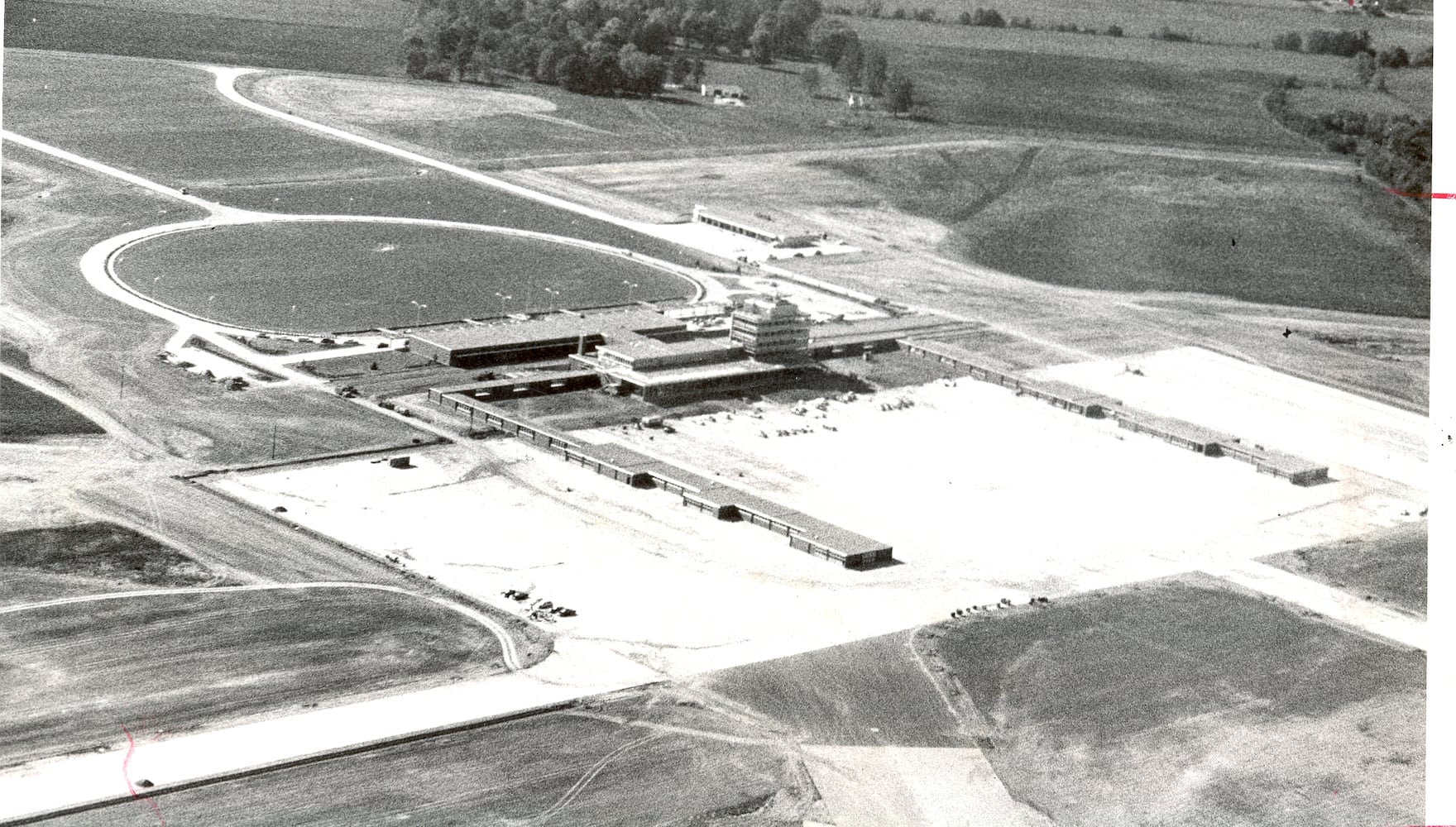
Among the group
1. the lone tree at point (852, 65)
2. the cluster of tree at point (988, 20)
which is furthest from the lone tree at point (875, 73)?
the cluster of tree at point (988, 20)

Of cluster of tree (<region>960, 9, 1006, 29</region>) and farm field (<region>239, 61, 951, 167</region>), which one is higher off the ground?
cluster of tree (<region>960, 9, 1006, 29</region>)

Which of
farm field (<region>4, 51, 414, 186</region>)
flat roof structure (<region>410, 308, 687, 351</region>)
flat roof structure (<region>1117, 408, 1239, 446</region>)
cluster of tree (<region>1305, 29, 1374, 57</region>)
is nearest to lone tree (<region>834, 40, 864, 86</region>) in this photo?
cluster of tree (<region>1305, 29, 1374, 57</region>)

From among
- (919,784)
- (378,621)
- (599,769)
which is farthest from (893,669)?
(378,621)

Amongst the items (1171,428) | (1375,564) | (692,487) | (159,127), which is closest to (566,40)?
(159,127)

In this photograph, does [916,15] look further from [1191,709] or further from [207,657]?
[207,657]

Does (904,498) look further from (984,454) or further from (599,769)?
(599,769)

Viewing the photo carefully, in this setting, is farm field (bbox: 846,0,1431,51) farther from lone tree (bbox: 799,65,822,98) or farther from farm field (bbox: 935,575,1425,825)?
farm field (bbox: 935,575,1425,825)
